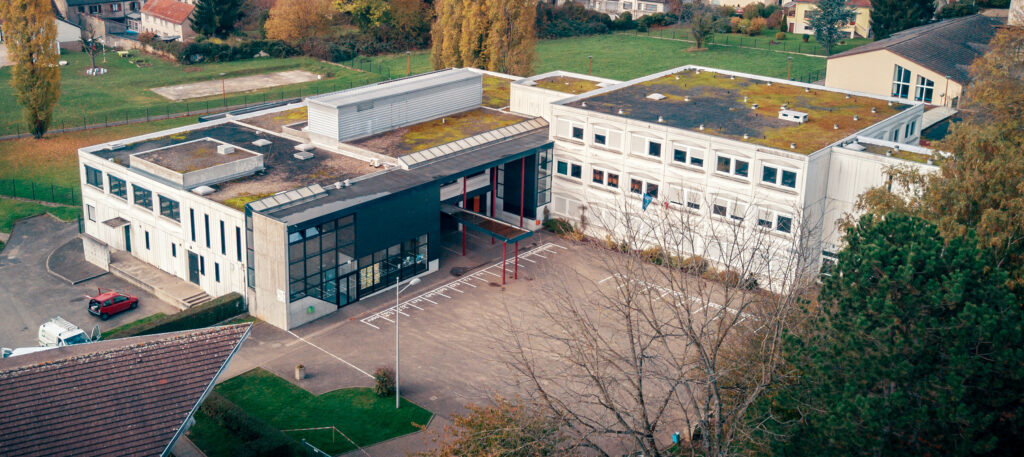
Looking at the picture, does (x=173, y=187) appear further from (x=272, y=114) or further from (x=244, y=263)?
(x=272, y=114)

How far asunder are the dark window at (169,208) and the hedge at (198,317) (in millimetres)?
6131

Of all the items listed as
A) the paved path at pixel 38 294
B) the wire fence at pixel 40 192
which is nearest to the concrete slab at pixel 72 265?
the paved path at pixel 38 294

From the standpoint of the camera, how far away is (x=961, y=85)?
80.6 metres

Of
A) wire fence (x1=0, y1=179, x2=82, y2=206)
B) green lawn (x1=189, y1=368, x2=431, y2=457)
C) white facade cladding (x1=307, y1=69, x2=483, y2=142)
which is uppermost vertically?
white facade cladding (x1=307, y1=69, x2=483, y2=142)

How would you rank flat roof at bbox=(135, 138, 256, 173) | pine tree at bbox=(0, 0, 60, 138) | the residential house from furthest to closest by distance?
the residential house
pine tree at bbox=(0, 0, 60, 138)
flat roof at bbox=(135, 138, 256, 173)

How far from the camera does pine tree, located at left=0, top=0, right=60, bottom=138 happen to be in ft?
262

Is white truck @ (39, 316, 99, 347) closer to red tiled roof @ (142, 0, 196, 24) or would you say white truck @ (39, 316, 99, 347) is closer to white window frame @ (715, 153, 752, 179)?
white window frame @ (715, 153, 752, 179)

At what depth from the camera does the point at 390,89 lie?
67375 millimetres

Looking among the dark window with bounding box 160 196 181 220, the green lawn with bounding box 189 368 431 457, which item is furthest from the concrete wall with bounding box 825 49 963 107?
the dark window with bounding box 160 196 181 220

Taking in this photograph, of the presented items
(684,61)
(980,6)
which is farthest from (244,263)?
(980,6)

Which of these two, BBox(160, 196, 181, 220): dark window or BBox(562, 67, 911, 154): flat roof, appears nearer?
BBox(160, 196, 181, 220): dark window

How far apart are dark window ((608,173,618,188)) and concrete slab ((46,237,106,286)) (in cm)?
3213

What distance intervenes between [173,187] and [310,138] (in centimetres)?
1169

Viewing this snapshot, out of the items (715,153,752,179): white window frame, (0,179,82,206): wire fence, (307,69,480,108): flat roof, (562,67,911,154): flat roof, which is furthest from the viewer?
(0,179,82,206): wire fence
